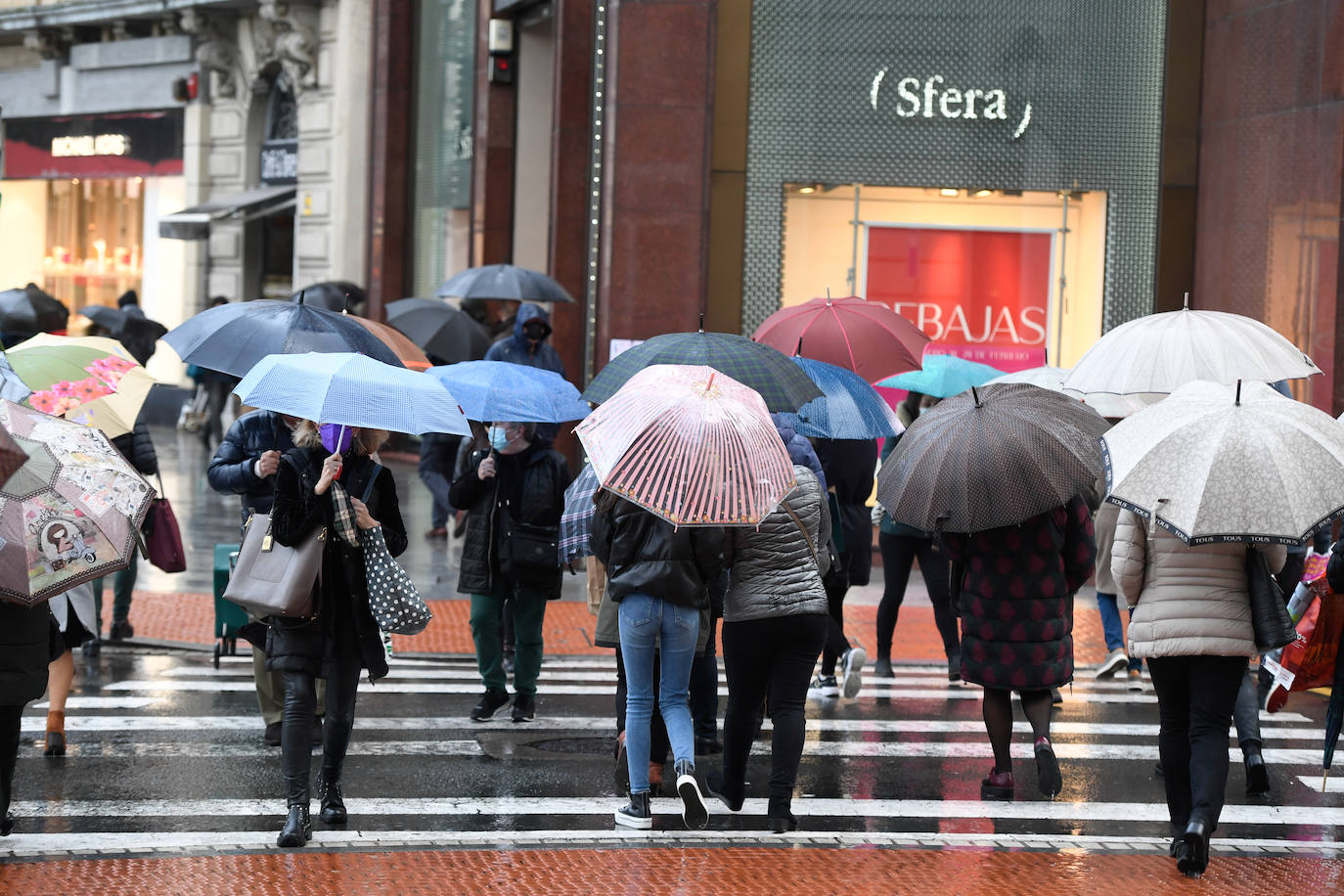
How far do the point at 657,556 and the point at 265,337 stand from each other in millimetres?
2219

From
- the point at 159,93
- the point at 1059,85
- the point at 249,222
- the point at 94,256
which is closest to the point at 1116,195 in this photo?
the point at 1059,85

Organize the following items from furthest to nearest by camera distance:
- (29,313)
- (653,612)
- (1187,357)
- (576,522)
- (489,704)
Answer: (29,313), (489,704), (1187,357), (576,522), (653,612)

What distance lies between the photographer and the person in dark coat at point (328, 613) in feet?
22.1

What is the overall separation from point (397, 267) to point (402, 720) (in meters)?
16.4

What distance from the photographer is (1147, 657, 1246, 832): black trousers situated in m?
6.66

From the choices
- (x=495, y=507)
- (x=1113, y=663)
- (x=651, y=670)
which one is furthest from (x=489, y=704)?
(x=1113, y=663)

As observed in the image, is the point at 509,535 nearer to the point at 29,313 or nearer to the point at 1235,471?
the point at 1235,471

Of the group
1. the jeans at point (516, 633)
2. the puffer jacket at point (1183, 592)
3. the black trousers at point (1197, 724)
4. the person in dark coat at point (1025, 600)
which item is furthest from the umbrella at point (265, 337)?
the black trousers at point (1197, 724)

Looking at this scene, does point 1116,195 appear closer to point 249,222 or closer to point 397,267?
point 397,267

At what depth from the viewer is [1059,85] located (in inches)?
637

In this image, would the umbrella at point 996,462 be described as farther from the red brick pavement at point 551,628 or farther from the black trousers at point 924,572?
the red brick pavement at point 551,628

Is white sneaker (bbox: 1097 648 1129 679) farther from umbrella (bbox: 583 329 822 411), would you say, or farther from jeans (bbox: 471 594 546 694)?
umbrella (bbox: 583 329 822 411)

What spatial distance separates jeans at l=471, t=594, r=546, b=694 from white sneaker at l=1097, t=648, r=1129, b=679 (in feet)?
12.7

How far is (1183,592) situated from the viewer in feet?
21.9
